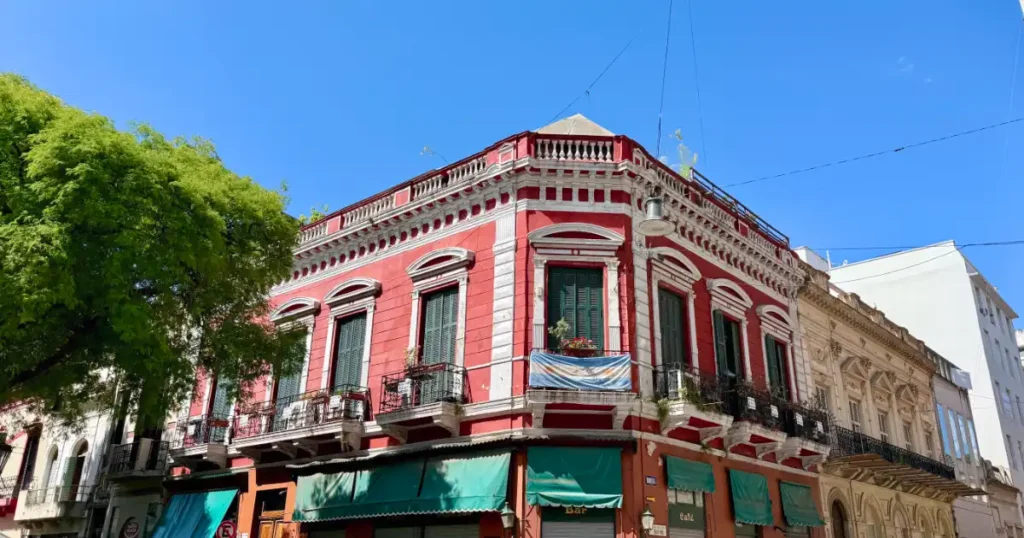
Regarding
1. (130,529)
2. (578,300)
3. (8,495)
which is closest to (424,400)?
(578,300)

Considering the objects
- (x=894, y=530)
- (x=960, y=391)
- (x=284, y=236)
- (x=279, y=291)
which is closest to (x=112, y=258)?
(x=284, y=236)

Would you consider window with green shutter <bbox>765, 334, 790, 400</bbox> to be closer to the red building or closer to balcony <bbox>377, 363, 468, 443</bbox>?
the red building

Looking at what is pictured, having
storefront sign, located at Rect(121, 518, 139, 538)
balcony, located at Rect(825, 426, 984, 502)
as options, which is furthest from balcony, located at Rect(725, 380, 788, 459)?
storefront sign, located at Rect(121, 518, 139, 538)

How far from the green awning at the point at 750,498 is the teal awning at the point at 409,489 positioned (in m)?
5.43

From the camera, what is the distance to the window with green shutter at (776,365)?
18.9 m

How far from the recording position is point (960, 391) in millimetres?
31281

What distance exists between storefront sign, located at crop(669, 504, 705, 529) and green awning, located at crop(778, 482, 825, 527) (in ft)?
10.8

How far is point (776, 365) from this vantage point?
63.5ft

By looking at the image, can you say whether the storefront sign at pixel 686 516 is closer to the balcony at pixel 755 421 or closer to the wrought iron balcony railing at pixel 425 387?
the balcony at pixel 755 421

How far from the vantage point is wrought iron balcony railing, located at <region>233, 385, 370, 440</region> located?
1619 cm

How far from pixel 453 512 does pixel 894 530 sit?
51.6ft

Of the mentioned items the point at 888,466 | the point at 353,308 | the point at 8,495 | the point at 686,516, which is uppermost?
the point at 353,308

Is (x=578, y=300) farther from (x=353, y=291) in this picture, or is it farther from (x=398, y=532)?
(x=353, y=291)

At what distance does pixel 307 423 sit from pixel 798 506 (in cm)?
1173
